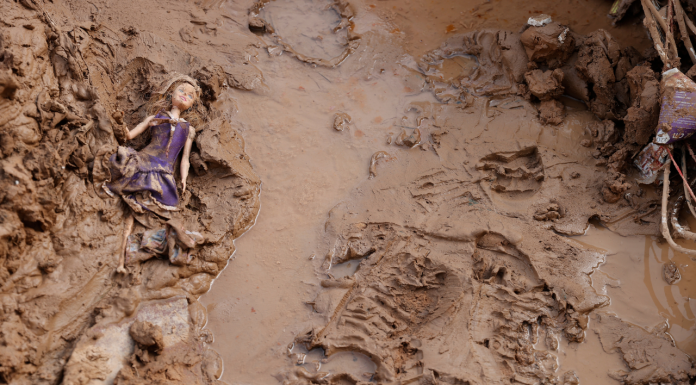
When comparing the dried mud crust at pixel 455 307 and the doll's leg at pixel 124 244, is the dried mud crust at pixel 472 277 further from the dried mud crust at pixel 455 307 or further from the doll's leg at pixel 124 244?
the doll's leg at pixel 124 244

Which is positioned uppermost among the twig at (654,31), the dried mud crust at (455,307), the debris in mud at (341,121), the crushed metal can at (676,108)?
the twig at (654,31)

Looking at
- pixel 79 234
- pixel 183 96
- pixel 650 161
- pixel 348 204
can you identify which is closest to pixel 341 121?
pixel 348 204

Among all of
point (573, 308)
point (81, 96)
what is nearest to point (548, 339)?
point (573, 308)

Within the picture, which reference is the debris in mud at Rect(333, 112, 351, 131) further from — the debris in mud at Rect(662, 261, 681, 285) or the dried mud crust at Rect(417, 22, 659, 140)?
the debris in mud at Rect(662, 261, 681, 285)

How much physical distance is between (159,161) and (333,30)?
2639mm

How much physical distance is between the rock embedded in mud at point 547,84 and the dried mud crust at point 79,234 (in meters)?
2.90

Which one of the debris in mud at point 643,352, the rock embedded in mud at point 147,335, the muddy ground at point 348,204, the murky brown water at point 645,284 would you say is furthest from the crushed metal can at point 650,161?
the rock embedded in mud at point 147,335

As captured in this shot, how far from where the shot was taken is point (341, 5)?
5328mm

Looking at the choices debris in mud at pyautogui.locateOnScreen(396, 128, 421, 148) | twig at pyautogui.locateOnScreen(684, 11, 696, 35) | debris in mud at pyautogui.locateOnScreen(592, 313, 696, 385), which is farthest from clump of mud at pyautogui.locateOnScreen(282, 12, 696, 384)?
twig at pyautogui.locateOnScreen(684, 11, 696, 35)

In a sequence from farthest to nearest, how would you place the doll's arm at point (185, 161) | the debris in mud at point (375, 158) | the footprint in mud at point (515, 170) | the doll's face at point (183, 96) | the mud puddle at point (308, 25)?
the mud puddle at point (308, 25), the debris in mud at point (375, 158), the footprint in mud at point (515, 170), the doll's face at point (183, 96), the doll's arm at point (185, 161)

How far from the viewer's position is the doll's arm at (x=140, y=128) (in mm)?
3679

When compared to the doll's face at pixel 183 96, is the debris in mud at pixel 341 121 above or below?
below

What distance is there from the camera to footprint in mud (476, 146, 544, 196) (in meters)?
4.04

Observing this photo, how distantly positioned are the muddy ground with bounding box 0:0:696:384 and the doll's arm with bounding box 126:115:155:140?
0.14 meters
